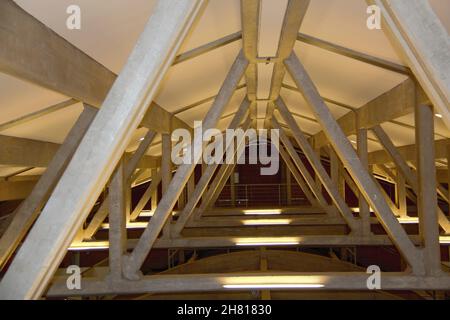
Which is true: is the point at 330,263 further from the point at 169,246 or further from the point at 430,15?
the point at 430,15

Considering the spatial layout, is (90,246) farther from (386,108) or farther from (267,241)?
(386,108)

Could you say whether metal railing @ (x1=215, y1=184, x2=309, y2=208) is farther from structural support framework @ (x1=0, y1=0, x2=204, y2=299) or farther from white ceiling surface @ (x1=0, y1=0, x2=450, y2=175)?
structural support framework @ (x1=0, y1=0, x2=204, y2=299)

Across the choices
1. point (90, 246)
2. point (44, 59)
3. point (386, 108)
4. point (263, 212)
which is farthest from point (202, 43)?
point (263, 212)

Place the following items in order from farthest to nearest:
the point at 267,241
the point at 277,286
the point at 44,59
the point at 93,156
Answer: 1. the point at 267,241
2. the point at 277,286
3. the point at 44,59
4. the point at 93,156

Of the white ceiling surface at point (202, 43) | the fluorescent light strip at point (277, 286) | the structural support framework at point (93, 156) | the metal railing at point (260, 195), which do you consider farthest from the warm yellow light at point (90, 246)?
the metal railing at point (260, 195)

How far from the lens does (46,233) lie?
2.00m

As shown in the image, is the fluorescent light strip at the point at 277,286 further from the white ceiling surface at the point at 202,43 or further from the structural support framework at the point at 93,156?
the structural support framework at the point at 93,156

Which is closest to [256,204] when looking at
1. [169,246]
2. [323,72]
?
[169,246]

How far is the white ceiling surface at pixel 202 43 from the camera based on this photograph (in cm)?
331

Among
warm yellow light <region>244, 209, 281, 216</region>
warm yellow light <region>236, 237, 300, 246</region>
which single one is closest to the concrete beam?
warm yellow light <region>236, 237, 300, 246</region>

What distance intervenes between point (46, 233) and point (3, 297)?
14.7 inches

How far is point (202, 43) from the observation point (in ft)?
16.7

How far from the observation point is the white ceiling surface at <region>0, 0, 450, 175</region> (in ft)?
10.9
